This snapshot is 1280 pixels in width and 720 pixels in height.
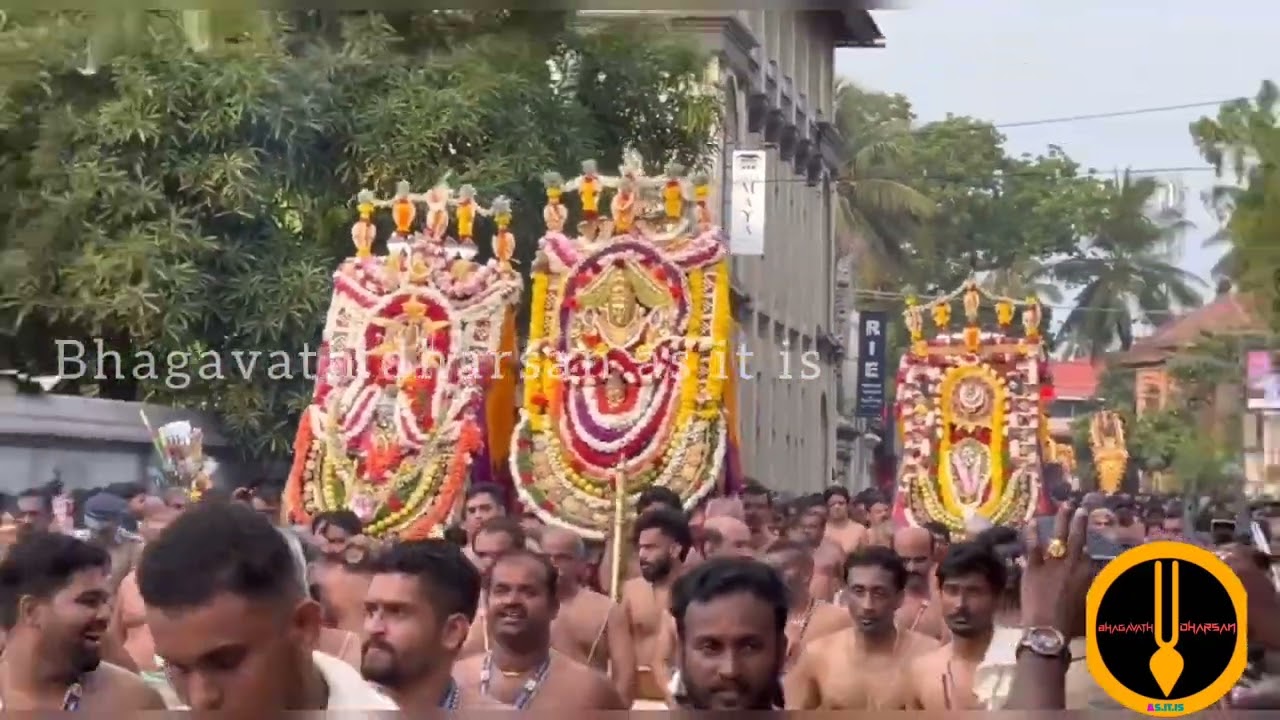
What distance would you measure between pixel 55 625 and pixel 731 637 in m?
1.28

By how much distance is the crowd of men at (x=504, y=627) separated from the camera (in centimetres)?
237

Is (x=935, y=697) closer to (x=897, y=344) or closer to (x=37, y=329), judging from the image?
(x=37, y=329)

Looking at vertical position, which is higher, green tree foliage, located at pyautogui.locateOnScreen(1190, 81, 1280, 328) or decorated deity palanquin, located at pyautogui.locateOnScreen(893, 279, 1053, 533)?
green tree foliage, located at pyautogui.locateOnScreen(1190, 81, 1280, 328)

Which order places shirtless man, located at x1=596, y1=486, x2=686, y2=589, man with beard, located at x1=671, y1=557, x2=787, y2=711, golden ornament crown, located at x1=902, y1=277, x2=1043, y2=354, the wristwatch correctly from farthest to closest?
shirtless man, located at x1=596, y1=486, x2=686, y2=589, golden ornament crown, located at x1=902, y1=277, x2=1043, y2=354, man with beard, located at x1=671, y1=557, x2=787, y2=711, the wristwatch

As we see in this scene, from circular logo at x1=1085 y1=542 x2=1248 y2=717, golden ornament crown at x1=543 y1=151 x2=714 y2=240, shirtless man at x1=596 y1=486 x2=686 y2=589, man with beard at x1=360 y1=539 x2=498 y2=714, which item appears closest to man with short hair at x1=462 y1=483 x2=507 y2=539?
shirtless man at x1=596 y1=486 x2=686 y2=589

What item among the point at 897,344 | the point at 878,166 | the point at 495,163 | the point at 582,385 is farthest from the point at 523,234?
the point at 878,166

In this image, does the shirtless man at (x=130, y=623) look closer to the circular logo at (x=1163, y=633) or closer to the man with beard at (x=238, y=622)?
the man with beard at (x=238, y=622)

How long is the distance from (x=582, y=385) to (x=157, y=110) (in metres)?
5.25

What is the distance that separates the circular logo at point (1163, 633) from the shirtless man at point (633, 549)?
4.88 metres

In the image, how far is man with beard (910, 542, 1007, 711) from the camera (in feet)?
13.6

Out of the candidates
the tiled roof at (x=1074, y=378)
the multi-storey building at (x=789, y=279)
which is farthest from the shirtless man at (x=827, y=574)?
the tiled roof at (x=1074, y=378)

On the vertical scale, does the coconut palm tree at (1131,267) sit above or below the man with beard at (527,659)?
above

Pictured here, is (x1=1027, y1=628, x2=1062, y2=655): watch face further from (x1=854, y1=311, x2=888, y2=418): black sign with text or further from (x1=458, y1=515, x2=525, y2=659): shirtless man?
(x1=854, y1=311, x2=888, y2=418): black sign with text

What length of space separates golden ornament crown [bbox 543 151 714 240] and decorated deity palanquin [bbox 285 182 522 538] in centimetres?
42
